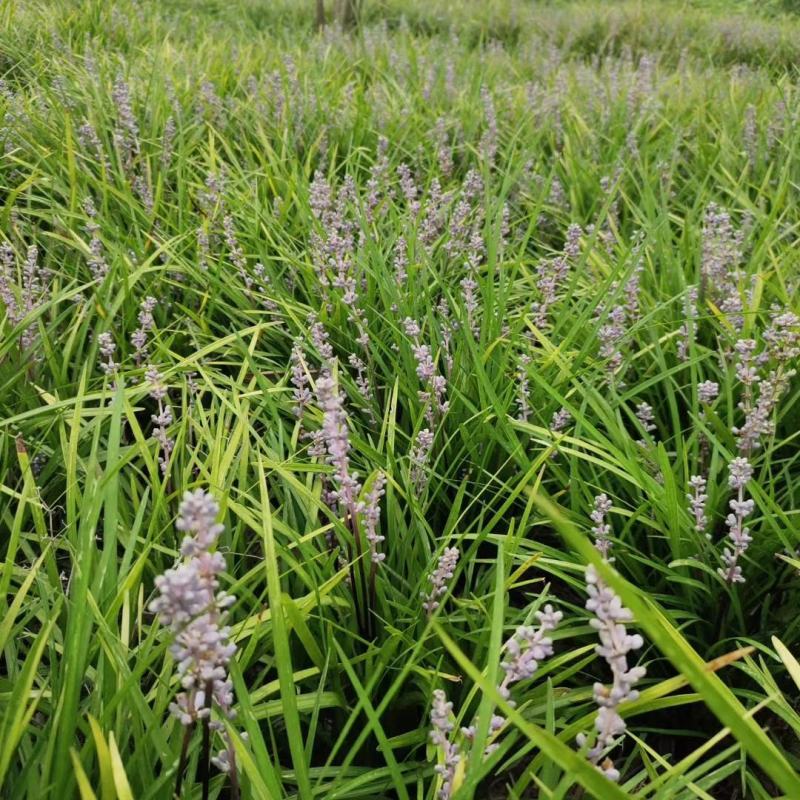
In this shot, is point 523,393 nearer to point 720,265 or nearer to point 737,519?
point 737,519

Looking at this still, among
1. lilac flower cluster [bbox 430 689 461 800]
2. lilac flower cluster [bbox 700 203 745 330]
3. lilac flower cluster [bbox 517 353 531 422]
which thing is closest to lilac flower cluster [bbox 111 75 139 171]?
lilac flower cluster [bbox 517 353 531 422]

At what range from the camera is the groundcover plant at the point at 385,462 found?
127 centimetres

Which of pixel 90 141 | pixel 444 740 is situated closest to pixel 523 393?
pixel 444 740

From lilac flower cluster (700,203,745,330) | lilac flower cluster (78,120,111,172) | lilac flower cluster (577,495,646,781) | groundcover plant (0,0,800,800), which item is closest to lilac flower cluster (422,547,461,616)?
groundcover plant (0,0,800,800)

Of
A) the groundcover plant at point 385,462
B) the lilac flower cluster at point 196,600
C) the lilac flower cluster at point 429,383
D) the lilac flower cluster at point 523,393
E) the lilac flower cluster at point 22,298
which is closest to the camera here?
Result: the lilac flower cluster at point 196,600

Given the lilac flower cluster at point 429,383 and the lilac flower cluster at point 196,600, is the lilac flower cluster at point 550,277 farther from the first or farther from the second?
the lilac flower cluster at point 196,600

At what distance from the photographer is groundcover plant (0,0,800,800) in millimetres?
1271

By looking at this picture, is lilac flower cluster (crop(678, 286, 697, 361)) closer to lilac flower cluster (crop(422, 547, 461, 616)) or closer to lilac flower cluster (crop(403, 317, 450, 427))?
lilac flower cluster (crop(403, 317, 450, 427))

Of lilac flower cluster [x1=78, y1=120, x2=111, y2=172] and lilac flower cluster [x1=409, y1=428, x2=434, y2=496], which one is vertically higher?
lilac flower cluster [x1=78, y1=120, x2=111, y2=172]

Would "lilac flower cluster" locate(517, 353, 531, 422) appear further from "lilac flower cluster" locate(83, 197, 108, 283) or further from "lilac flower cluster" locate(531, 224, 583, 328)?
"lilac flower cluster" locate(83, 197, 108, 283)

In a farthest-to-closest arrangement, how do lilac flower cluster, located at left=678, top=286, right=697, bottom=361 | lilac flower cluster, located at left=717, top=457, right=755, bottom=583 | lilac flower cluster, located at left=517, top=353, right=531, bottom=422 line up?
lilac flower cluster, located at left=678, top=286, right=697, bottom=361 < lilac flower cluster, located at left=517, top=353, right=531, bottom=422 < lilac flower cluster, located at left=717, top=457, right=755, bottom=583

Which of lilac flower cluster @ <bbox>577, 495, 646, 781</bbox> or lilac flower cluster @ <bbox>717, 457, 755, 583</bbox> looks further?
lilac flower cluster @ <bbox>717, 457, 755, 583</bbox>

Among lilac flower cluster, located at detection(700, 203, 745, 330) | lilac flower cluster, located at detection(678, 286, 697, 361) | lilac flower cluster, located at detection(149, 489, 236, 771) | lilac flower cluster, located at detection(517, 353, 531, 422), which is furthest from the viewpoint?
lilac flower cluster, located at detection(700, 203, 745, 330)

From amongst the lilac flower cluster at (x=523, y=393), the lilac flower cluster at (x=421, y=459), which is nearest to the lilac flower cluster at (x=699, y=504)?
the lilac flower cluster at (x=523, y=393)
